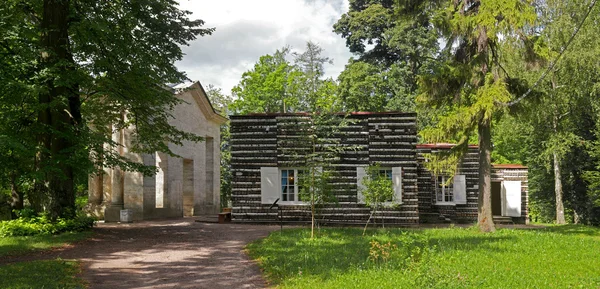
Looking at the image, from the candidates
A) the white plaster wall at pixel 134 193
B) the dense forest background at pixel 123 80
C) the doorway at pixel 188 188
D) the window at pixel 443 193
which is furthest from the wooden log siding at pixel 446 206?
the white plaster wall at pixel 134 193

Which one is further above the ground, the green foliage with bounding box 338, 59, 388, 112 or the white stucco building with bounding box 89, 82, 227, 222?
the green foliage with bounding box 338, 59, 388, 112

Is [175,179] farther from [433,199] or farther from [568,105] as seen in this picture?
[568,105]

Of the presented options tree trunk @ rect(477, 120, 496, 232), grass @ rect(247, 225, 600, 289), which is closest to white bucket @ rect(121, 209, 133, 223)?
grass @ rect(247, 225, 600, 289)

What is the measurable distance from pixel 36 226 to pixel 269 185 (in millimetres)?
8320

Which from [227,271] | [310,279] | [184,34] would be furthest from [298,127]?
[310,279]

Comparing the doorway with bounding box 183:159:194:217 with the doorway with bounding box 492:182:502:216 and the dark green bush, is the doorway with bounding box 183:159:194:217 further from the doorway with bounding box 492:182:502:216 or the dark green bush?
the doorway with bounding box 492:182:502:216

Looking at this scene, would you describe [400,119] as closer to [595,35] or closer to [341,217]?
[341,217]

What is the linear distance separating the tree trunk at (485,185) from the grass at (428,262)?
2.56 metres

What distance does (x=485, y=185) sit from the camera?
17.3 metres

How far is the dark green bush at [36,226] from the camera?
545 inches

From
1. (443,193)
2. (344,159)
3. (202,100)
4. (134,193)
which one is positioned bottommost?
(443,193)

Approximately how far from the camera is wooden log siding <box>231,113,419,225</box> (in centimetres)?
1961

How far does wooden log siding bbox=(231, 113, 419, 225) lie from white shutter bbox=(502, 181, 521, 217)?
317 inches

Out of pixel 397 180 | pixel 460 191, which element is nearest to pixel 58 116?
pixel 397 180
